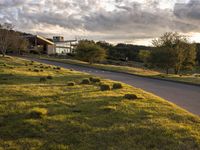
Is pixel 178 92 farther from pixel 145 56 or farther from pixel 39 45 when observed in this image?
pixel 39 45

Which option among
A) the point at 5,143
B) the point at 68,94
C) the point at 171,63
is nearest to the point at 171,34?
the point at 171,63

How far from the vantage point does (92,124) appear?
9352 mm

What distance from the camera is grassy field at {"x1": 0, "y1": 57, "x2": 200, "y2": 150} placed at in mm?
7812

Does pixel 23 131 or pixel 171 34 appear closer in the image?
pixel 23 131

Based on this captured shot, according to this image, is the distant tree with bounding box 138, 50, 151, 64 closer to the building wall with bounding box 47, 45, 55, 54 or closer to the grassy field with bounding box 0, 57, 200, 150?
the grassy field with bounding box 0, 57, 200, 150

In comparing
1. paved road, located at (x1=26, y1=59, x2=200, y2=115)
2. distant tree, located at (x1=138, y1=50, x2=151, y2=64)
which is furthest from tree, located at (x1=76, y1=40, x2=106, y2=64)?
paved road, located at (x1=26, y1=59, x2=200, y2=115)

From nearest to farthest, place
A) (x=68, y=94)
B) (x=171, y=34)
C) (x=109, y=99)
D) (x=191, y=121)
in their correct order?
1. (x=191, y=121)
2. (x=109, y=99)
3. (x=68, y=94)
4. (x=171, y=34)

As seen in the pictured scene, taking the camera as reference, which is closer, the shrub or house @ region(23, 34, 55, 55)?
the shrub

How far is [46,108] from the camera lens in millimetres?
11164

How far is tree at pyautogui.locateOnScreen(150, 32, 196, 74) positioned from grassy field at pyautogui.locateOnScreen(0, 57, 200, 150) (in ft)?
99.7

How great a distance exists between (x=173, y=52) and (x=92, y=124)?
35188 mm

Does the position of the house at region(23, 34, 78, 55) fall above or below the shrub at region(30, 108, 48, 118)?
above

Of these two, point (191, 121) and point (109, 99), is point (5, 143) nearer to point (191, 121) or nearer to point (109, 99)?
point (191, 121)

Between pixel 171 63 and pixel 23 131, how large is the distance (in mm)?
36739
